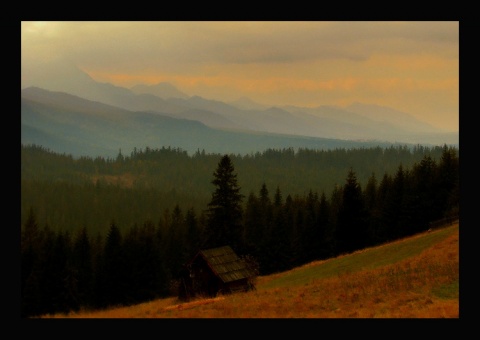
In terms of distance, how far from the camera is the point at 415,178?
81500 millimetres

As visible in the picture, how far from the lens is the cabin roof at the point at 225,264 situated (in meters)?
35.8

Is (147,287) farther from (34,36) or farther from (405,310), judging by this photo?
(405,310)

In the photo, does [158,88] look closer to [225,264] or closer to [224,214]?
[224,214]

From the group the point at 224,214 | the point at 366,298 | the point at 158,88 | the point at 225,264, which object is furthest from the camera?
the point at 158,88

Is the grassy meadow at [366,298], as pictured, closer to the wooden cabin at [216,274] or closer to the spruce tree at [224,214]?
the wooden cabin at [216,274]

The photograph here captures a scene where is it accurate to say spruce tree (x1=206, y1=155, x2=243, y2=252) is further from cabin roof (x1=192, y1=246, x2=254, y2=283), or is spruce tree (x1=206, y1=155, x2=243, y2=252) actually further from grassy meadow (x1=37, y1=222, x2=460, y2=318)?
grassy meadow (x1=37, y1=222, x2=460, y2=318)

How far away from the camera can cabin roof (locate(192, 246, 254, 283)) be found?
35844 mm

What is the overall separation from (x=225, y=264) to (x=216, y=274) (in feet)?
4.10

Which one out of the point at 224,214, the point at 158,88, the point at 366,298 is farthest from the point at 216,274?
the point at 158,88

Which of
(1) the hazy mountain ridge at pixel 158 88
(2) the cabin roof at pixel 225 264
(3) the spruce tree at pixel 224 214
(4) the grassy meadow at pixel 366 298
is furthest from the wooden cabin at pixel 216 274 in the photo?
(1) the hazy mountain ridge at pixel 158 88

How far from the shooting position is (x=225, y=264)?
36.6 metres

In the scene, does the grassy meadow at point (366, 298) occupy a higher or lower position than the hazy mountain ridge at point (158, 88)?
lower

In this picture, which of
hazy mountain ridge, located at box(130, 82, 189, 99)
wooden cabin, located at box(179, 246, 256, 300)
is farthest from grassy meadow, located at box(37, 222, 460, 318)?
hazy mountain ridge, located at box(130, 82, 189, 99)

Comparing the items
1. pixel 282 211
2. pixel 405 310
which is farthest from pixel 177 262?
pixel 405 310
